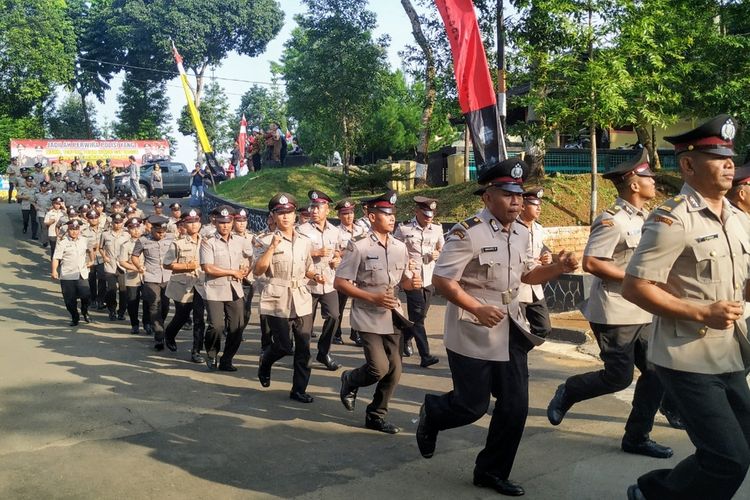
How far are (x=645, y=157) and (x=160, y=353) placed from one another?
6.92 meters

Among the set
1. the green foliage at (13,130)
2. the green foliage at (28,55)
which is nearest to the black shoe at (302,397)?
the green foliage at (28,55)

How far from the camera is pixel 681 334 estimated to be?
364cm

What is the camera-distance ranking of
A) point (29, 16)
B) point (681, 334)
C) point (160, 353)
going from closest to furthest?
point (681, 334), point (160, 353), point (29, 16)

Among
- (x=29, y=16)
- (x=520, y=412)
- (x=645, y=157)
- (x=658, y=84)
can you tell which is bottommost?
(x=520, y=412)

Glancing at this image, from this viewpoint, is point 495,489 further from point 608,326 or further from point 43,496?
point 43,496

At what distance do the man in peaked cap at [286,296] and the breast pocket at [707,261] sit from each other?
431cm

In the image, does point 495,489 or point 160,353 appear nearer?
point 495,489

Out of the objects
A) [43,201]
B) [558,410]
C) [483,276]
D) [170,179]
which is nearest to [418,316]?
[558,410]

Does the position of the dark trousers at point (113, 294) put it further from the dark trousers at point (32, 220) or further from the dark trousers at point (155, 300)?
the dark trousers at point (32, 220)

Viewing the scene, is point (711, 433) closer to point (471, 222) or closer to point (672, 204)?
point (672, 204)

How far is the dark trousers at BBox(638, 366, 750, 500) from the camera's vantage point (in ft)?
11.3

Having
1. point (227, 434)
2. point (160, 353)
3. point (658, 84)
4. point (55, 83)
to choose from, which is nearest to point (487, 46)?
point (658, 84)

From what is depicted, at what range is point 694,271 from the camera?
3.68m

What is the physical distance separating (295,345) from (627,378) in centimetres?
317
